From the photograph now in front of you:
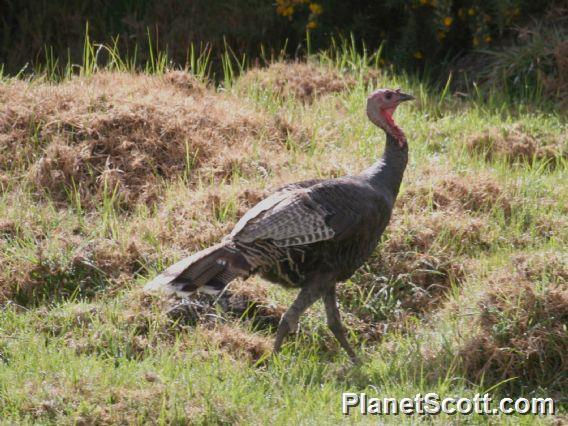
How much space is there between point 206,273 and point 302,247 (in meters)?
0.54

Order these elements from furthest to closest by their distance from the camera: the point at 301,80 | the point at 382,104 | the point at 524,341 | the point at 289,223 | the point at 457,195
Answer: the point at 301,80, the point at 457,195, the point at 382,104, the point at 289,223, the point at 524,341

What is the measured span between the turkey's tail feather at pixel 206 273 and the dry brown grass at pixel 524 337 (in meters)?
1.29

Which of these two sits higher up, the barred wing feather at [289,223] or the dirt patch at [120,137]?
the barred wing feather at [289,223]

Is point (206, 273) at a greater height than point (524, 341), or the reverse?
point (206, 273)

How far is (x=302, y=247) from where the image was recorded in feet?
20.2

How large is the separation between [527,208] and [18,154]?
3.44 meters

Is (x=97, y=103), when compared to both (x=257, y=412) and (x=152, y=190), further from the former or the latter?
(x=257, y=412)

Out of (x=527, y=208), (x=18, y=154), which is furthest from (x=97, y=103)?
(x=527, y=208)

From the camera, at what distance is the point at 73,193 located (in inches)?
300

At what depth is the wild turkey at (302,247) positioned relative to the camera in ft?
20.0

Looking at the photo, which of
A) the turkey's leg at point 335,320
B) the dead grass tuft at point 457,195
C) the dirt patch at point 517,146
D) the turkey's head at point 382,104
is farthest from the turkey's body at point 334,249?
the dirt patch at point 517,146

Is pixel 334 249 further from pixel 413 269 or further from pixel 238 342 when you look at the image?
pixel 413 269

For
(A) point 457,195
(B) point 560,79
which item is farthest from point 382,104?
(B) point 560,79

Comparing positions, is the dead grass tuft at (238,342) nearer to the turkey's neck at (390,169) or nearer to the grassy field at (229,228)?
the grassy field at (229,228)
